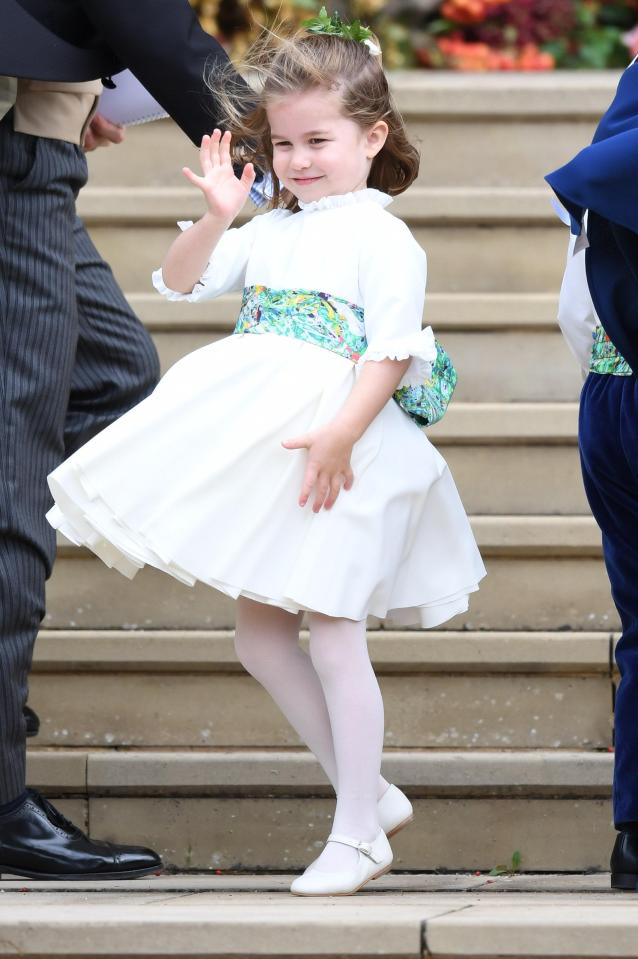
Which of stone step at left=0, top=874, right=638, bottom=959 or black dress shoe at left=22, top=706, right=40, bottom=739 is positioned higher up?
stone step at left=0, top=874, right=638, bottom=959

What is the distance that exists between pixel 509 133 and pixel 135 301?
1.38 meters

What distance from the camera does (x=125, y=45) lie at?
7.86ft

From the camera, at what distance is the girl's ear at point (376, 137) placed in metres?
2.38

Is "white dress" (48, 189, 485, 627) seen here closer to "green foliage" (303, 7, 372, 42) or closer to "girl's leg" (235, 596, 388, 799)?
"girl's leg" (235, 596, 388, 799)

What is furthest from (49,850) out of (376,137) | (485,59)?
(485,59)

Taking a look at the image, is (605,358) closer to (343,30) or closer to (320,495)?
(320,495)

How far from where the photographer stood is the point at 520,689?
117 inches

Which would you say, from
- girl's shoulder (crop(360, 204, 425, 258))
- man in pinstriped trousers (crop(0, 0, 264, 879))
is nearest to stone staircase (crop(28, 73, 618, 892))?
man in pinstriped trousers (crop(0, 0, 264, 879))

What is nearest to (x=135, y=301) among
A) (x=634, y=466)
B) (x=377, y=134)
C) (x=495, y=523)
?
(x=495, y=523)

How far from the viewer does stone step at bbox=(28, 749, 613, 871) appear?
2.74 metres

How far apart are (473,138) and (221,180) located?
2247 millimetres

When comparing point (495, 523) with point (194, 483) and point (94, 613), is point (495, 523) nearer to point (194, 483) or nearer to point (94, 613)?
point (94, 613)

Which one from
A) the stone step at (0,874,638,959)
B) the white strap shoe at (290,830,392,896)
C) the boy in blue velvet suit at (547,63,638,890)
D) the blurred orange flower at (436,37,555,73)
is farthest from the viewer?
the blurred orange flower at (436,37,555,73)

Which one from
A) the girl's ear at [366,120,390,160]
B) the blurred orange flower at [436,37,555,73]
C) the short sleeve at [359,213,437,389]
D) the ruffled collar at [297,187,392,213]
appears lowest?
the blurred orange flower at [436,37,555,73]
